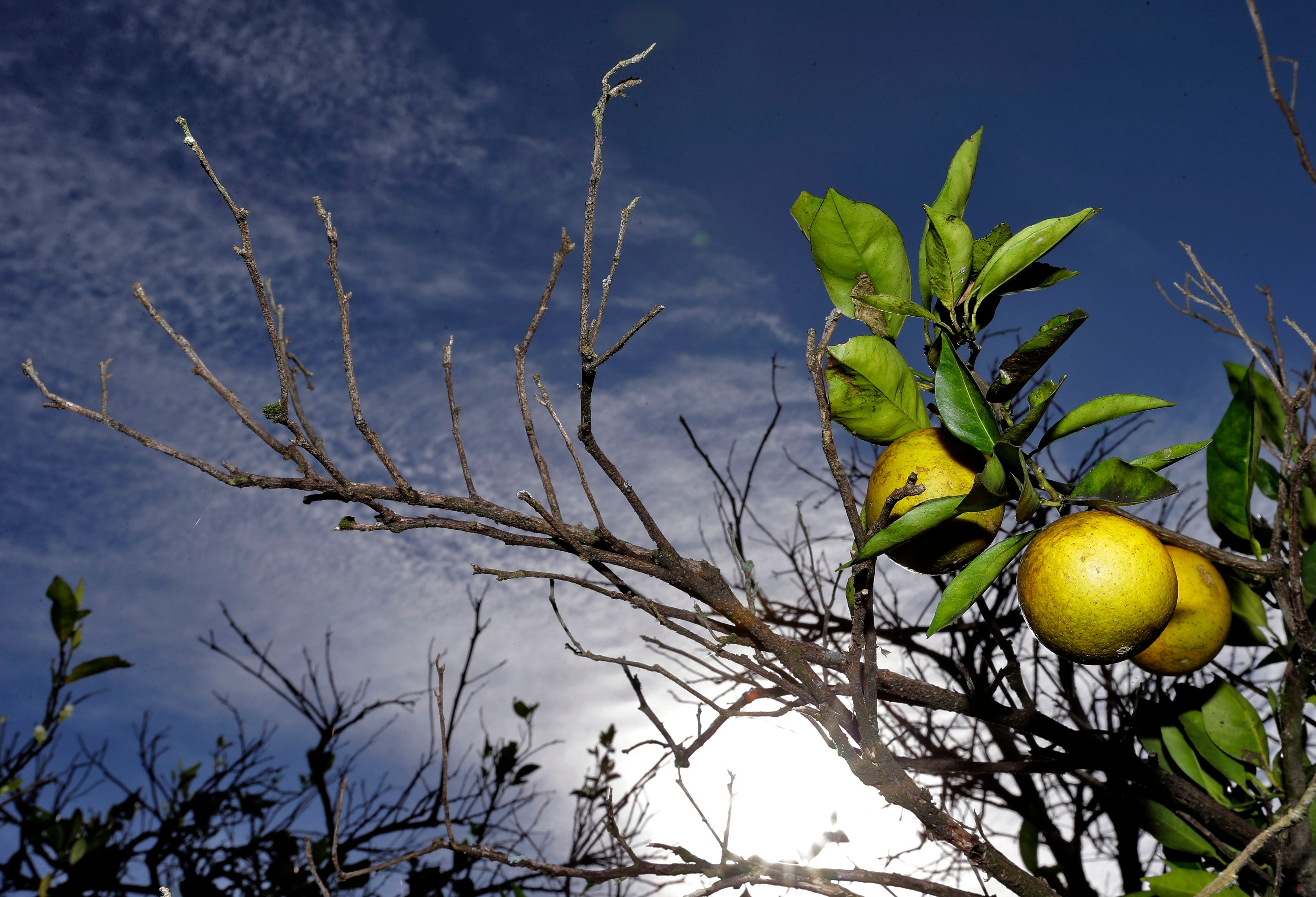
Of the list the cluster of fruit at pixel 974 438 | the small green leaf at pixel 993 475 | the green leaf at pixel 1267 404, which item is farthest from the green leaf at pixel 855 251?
the green leaf at pixel 1267 404

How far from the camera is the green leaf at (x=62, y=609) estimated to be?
106 inches

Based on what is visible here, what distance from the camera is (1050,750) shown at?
1527 millimetres

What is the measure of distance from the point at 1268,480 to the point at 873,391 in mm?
1422

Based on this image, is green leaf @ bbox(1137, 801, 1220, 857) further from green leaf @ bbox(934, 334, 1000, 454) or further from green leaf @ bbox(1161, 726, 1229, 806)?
green leaf @ bbox(934, 334, 1000, 454)

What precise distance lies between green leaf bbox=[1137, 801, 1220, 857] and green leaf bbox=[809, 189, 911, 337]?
1.52 metres

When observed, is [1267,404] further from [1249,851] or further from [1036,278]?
[1249,851]

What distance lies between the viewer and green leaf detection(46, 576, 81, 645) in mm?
2703

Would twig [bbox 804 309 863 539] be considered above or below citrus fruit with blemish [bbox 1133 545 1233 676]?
above

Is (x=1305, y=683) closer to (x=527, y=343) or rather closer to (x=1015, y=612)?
(x=1015, y=612)

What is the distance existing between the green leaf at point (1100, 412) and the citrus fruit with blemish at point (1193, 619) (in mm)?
330

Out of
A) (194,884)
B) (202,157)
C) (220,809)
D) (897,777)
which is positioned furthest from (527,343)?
(220,809)

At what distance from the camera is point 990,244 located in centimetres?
122

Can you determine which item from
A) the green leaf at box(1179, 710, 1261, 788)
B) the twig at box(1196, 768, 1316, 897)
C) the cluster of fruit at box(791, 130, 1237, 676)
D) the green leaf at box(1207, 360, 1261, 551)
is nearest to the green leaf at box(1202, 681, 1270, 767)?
the green leaf at box(1179, 710, 1261, 788)

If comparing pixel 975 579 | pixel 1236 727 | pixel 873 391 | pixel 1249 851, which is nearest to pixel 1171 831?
pixel 1236 727
